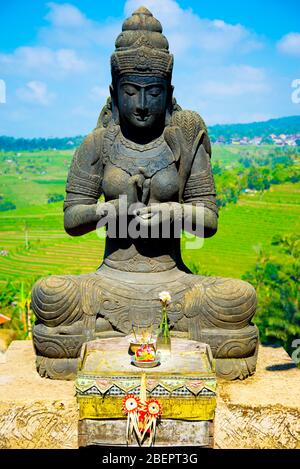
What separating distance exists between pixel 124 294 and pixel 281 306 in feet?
34.6

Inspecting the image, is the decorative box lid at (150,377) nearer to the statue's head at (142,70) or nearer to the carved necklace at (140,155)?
the carved necklace at (140,155)

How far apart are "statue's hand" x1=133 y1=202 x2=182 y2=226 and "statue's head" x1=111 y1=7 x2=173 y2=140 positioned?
2.47 ft

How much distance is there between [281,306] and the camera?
51.0ft

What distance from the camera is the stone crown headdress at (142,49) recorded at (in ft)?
18.2

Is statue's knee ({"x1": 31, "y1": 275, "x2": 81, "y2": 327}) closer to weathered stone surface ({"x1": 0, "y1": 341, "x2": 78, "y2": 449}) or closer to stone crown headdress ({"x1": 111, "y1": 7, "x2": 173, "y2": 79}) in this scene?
weathered stone surface ({"x1": 0, "y1": 341, "x2": 78, "y2": 449})

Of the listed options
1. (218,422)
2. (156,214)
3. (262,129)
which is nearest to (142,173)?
(156,214)

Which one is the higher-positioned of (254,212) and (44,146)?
(44,146)

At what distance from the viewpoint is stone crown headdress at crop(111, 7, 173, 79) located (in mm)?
5559

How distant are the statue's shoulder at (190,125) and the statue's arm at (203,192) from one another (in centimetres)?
10

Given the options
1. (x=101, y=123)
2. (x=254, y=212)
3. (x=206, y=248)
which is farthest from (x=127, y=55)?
(x=254, y=212)

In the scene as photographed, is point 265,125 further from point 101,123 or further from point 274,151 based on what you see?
point 101,123

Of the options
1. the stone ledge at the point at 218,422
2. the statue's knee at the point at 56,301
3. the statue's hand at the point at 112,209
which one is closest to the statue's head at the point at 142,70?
the statue's hand at the point at 112,209

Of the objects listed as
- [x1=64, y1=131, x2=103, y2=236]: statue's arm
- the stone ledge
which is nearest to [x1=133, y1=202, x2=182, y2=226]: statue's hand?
[x1=64, y1=131, x2=103, y2=236]: statue's arm

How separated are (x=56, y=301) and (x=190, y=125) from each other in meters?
2.02
